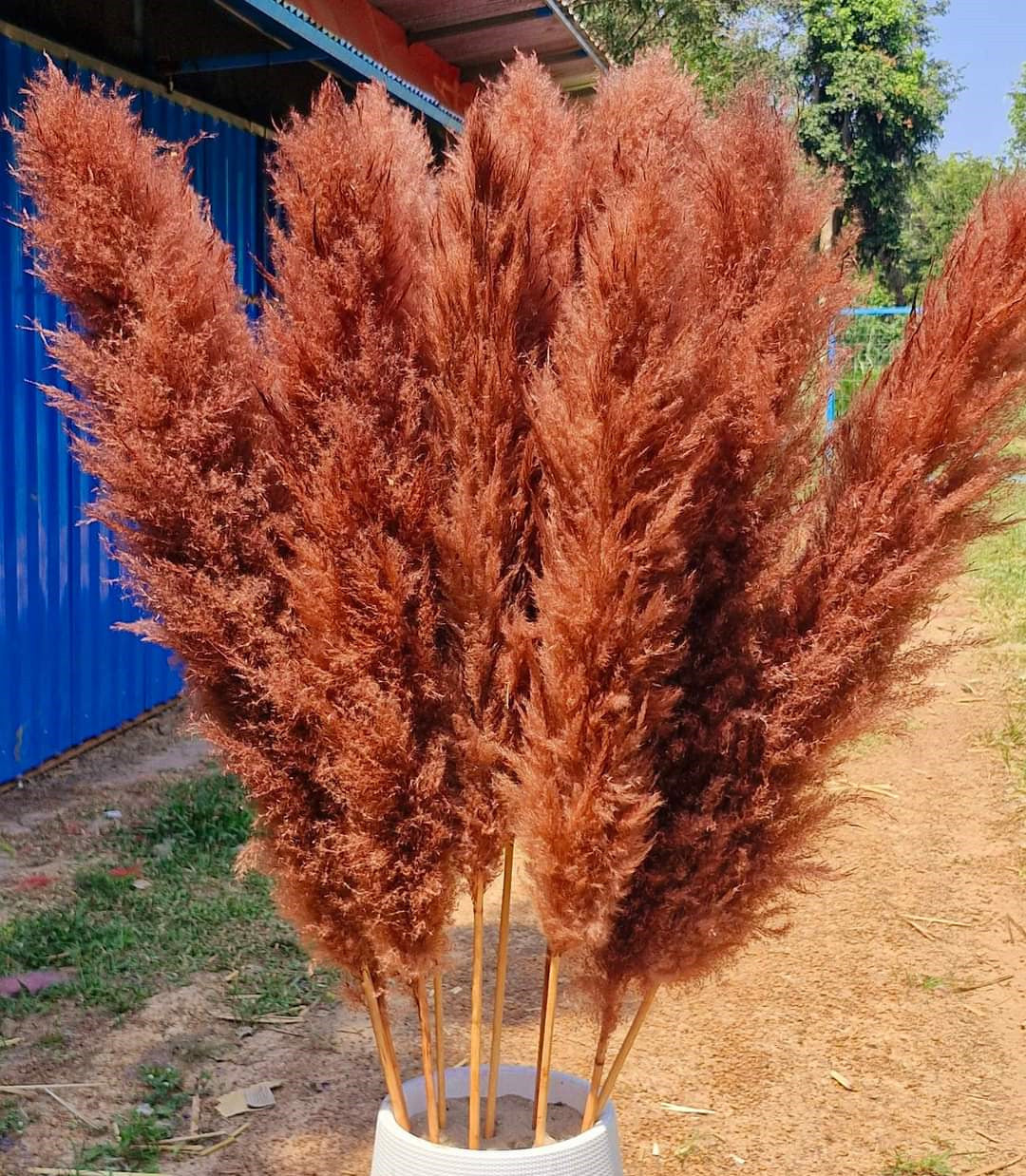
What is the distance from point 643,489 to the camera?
1287mm

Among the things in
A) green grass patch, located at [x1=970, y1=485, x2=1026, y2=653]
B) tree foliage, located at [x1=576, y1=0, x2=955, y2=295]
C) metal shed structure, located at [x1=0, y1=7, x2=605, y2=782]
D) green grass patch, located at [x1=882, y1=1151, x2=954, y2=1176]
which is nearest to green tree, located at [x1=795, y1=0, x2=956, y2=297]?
tree foliage, located at [x1=576, y1=0, x2=955, y2=295]

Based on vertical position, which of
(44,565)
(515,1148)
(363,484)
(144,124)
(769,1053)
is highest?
(144,124)

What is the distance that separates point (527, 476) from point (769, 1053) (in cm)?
237

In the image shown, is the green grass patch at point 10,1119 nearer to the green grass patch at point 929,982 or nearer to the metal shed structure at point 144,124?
the metal shed structure at point 144,124

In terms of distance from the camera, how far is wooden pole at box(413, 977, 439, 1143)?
5.31 feet

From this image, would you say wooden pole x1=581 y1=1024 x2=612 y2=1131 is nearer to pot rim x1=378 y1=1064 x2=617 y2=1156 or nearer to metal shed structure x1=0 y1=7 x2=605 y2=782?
pot rim x1=378 y1=1064 x2=617 y2=1156

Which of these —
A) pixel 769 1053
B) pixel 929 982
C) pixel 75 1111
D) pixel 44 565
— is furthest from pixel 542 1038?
pixel 44 565

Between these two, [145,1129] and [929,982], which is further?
[929,982]

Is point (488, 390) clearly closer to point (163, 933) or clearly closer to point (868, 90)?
point (163, 933)

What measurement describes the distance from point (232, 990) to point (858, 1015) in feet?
5.80

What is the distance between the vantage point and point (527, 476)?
1396mm

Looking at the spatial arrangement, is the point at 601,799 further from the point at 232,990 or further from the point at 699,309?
the point at 232,990

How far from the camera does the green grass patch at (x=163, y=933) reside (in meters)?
3.39

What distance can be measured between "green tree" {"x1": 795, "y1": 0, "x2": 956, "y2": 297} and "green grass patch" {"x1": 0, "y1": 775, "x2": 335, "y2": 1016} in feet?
88.1
